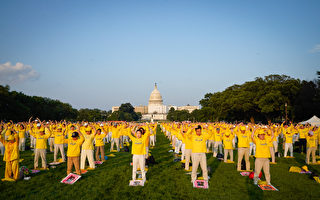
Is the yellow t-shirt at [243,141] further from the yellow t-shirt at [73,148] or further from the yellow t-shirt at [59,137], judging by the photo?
the yellow t-shirt at [59,137]

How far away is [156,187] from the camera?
818 centimetres

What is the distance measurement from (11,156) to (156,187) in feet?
16.9

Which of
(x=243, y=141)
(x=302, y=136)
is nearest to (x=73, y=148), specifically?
(x=243, y=141)

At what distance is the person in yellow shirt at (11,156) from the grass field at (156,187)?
42 cm

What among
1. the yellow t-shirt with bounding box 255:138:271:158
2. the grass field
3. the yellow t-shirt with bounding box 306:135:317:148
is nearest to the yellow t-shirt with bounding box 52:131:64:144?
the grass field

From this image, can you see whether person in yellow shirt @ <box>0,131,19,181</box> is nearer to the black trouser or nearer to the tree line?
the black trouser

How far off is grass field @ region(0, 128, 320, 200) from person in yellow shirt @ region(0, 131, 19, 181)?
0.42m

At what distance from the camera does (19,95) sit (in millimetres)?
48344

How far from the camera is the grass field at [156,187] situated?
7332 millimetres

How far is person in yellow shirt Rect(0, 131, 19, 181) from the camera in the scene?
837 centimetres

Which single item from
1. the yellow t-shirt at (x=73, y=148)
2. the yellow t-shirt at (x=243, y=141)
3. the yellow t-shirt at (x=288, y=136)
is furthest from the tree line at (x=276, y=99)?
the yellow t-shirt at (x=73, y=148)

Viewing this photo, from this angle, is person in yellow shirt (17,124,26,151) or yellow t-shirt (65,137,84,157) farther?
person in yellow shirt (17,124,26,151)

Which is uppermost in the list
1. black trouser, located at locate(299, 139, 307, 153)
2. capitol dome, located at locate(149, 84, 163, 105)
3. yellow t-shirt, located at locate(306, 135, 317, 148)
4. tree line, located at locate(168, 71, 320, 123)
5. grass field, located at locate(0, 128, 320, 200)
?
capitol dome, located at locate(149, 84, 163, 105)

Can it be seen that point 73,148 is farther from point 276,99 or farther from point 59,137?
point 276,99
